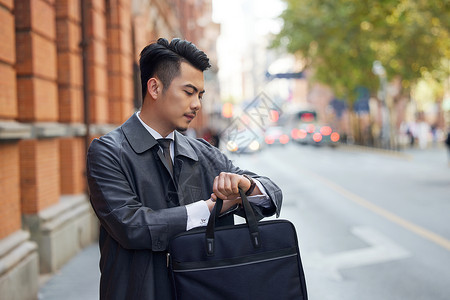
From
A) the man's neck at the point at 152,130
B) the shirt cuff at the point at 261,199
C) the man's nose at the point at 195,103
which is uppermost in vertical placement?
the man's nose at the point at 195,103

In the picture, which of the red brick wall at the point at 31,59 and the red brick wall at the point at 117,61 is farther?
the red brick wall at the point at 117,61

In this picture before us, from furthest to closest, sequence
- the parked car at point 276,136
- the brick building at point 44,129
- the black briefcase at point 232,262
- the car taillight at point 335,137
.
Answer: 1. the car taillight at point 335,137
2. the parked car at point 276,136
3. the brick building at point 44,129
4. the black briefcase at point 232,262

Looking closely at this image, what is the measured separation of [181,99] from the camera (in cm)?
222

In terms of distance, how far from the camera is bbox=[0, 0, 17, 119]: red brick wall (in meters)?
5.59

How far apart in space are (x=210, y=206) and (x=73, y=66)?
7159mm

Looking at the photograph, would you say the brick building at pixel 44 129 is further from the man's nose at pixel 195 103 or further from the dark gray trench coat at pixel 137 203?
the man's nose at pixel 195 103

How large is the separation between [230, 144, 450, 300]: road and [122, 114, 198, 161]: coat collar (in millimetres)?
2129

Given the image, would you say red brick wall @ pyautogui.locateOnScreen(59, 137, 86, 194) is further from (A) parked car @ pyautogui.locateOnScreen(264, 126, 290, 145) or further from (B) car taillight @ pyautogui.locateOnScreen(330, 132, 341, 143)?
(B) car taillight @ pyautogui.locateOnScreen(330, 132, 341, 143)

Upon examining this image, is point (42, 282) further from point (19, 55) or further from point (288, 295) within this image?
point (288, 295)

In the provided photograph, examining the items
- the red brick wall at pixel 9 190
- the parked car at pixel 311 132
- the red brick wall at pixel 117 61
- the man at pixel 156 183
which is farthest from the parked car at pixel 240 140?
the parked car at pixel 311 132

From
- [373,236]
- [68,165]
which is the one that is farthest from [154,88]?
[373,236]

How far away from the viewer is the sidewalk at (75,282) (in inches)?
236

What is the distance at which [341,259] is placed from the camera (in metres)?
7.45

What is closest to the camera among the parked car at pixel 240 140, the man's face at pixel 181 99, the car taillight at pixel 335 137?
the man's face at pixel 181 99
